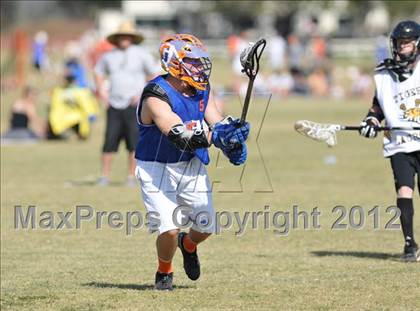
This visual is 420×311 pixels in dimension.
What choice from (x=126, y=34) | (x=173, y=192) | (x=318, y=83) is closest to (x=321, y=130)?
(x=173, y=192)

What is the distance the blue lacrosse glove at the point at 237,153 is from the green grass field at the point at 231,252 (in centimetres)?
104

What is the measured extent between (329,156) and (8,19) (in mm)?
48966

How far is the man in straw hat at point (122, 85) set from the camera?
14.4 meters

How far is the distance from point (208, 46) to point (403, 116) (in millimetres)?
47604

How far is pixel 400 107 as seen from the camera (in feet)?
29.7

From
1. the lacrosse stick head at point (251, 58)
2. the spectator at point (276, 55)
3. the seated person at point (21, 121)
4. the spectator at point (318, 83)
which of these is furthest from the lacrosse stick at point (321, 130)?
the spectator at point (276, 55)

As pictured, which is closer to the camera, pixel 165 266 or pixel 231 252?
pixel 165 266

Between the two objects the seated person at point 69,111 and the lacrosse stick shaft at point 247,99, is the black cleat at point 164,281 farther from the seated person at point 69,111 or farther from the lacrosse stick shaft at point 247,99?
the seated person at point 69,111

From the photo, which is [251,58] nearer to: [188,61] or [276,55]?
[188,61]

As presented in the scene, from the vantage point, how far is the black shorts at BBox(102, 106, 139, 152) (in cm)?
1439

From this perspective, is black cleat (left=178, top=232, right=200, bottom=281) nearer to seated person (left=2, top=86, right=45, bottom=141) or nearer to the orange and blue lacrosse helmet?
the orange and blue lacrosse helmet

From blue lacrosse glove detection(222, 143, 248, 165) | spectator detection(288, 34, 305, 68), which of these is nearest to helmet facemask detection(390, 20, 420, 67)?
blue lacrosse glove detection(222, 143, 248, 165)

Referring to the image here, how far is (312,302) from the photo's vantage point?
24.3 ft

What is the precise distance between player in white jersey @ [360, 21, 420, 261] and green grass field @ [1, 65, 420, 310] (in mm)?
507
